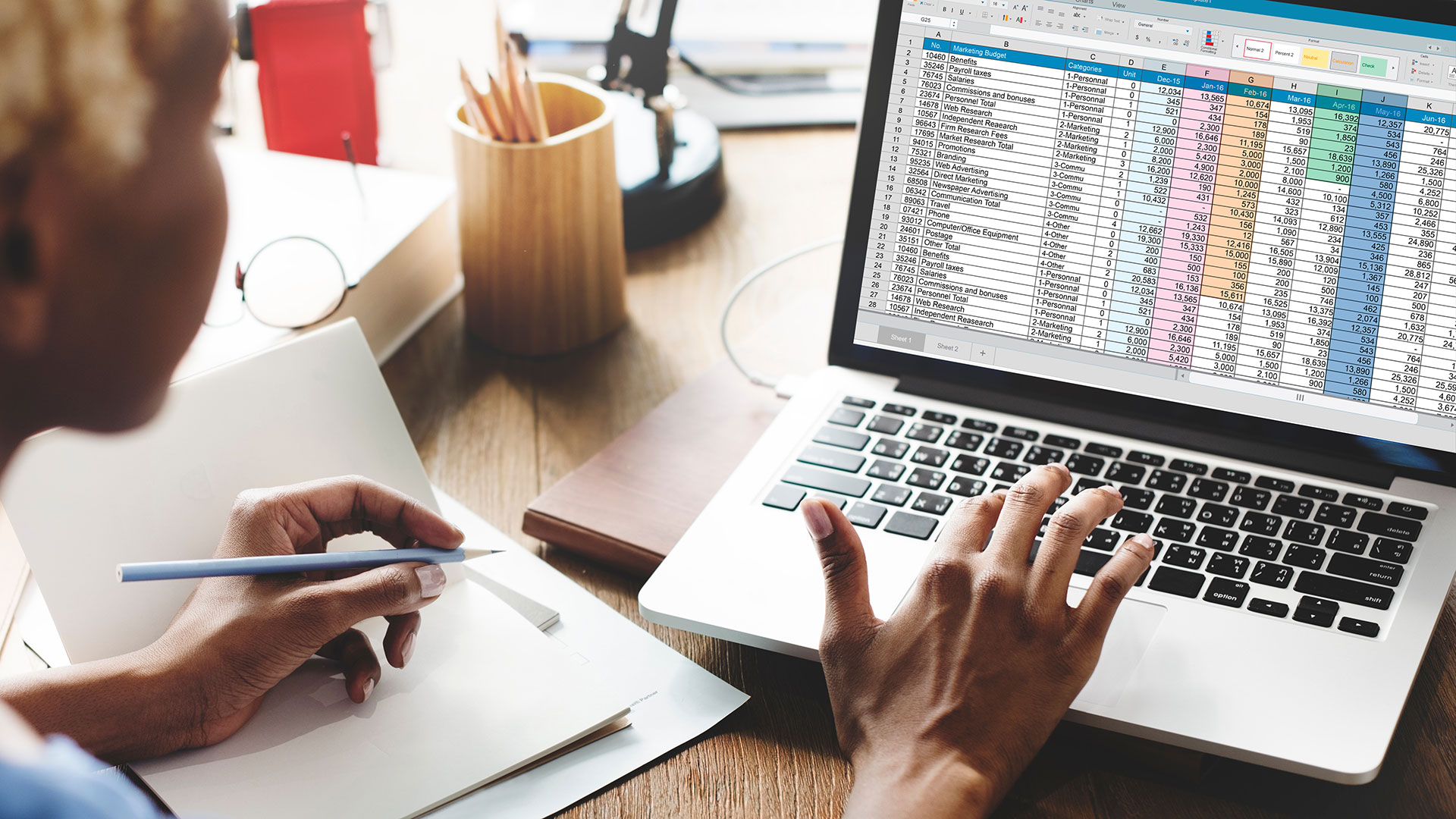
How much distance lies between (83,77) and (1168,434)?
637 millimetres

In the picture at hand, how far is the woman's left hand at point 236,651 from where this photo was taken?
0.53 m

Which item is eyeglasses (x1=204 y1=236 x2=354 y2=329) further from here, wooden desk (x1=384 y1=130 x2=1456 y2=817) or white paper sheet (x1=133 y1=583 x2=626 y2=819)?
white paper sheet (x1=133 y1=583 x2=626 y2=819)

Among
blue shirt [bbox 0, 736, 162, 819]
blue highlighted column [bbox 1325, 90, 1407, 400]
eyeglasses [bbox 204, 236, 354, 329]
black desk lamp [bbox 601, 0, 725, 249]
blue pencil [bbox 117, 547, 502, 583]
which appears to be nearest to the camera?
blue shirt [bbox 0, 736, 162, 819]

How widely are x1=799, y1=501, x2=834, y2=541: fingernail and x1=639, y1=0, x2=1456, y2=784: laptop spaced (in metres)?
0.07

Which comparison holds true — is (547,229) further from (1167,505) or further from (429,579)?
(1167,505)

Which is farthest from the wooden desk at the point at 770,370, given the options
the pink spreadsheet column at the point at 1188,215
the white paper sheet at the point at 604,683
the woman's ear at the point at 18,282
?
the woman's ear at the point at 18,282

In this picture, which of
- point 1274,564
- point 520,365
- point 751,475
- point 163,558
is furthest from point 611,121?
point 1274,564

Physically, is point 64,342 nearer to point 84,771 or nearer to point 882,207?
point 84,771

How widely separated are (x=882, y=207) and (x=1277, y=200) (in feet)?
0.80

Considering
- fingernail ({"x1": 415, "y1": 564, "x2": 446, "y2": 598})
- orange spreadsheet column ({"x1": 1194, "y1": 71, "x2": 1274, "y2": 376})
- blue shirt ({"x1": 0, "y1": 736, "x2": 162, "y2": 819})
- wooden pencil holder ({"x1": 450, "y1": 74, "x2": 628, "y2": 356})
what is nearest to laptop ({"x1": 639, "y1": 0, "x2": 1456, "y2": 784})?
orange spreadsheet column ({"x1": 1194, "y1": 71, "x2": 1274, "y2": 376})

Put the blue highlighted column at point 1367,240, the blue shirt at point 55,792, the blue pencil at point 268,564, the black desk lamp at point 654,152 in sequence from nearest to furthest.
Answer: the blue shirt at point 55,792
the blue pencil at point 268,564
the blue highlighted column at point 1367,240
the black desk lamp at point 654,152

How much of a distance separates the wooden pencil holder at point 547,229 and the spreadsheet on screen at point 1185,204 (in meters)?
0.25

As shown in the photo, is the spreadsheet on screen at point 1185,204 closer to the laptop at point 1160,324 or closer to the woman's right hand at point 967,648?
the laptop at point 1160,324

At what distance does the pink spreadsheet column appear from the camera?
679mm
